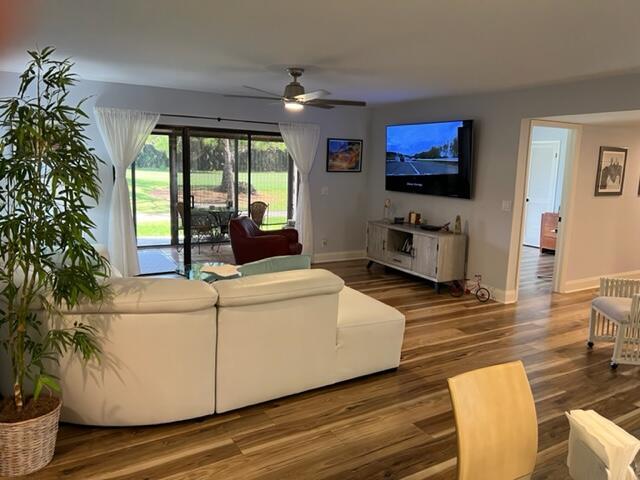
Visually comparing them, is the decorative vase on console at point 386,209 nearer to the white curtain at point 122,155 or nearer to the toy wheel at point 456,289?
the toy wheel at point 456,289

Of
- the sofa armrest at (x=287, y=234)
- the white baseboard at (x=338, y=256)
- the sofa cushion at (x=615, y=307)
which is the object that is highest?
the sofa armrest at (x=287, y=234)

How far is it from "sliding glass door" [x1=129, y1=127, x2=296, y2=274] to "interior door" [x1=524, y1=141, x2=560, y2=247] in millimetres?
5003

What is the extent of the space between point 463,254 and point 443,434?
3.54 meters

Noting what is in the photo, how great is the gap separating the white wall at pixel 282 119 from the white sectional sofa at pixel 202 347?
3.72 m

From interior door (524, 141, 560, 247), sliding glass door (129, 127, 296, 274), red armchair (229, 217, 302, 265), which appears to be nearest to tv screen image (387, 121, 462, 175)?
sliding glass door (129, 127, 296, 274)

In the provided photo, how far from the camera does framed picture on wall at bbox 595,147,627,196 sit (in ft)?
20.1

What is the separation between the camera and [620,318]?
384cm

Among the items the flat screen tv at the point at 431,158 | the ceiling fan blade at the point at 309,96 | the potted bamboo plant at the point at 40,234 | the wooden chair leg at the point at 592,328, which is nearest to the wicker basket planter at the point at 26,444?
the potted bamboo plant at the point at 40,234

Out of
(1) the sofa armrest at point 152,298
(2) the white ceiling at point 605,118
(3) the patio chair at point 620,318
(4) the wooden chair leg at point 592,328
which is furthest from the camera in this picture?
(2) the white ceiling at point 605,118

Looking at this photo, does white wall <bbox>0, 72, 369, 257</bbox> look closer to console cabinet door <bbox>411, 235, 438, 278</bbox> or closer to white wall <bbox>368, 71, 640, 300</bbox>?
white wall <bbox>368, 71, 640, 300</bbox>

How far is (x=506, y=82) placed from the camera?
4914mm

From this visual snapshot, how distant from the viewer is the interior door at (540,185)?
9102mm

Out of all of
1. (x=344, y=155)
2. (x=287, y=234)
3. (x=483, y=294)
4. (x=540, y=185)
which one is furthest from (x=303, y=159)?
(x=540, y=185)

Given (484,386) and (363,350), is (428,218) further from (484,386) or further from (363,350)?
(484,386)
